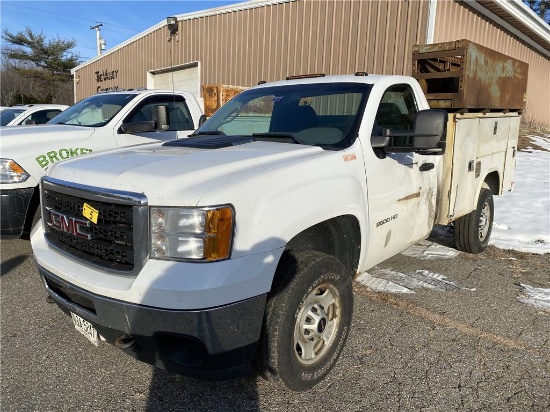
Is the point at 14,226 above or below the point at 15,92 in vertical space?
below

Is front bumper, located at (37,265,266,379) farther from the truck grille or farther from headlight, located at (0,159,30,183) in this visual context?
headlight, located at (0,159,30,183)

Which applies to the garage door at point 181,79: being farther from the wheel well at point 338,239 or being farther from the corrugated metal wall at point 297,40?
the wheel well at point 338,239

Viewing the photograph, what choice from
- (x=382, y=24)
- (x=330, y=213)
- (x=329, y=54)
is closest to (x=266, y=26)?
(x=329, y=54)

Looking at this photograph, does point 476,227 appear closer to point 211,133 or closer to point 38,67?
point 211,133

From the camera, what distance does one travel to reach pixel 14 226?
450cm

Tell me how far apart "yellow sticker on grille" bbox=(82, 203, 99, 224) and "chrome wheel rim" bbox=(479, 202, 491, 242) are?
178 inches

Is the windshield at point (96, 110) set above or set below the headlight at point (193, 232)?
above

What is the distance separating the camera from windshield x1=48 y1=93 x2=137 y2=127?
5.85m

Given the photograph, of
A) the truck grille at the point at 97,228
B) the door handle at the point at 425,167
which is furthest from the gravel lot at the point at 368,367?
the door handle at the point at 425,167

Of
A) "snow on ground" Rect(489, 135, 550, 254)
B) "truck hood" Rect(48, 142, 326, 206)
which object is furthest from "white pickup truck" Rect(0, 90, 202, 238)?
"snow on ground" Rect(489, 135, 550, 254)

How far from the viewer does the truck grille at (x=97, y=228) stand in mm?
2213

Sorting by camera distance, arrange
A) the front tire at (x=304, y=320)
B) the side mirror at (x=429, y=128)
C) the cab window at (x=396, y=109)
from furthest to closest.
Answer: the cab window at (x=396, y=109) → the side mirror at (x=429, y=128) → the front tire at (x=304, y=320)

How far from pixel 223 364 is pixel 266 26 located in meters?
13.3

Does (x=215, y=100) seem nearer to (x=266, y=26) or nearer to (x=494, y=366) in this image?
(x=266, y=26)
